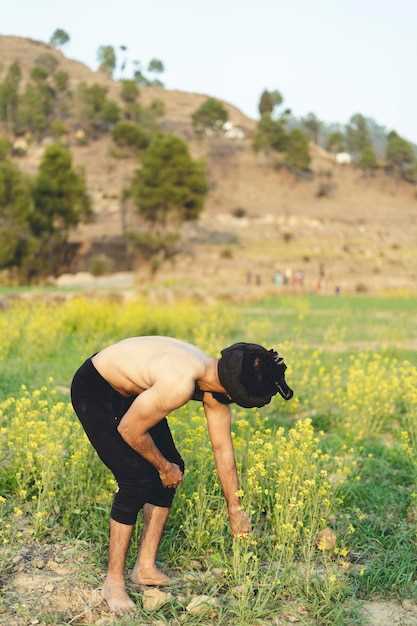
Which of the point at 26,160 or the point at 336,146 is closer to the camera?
the point at 26,160

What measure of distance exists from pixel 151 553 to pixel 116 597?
0.88ft

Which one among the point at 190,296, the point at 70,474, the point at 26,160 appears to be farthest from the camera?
the point at 26,160

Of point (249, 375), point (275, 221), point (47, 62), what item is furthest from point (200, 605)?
point (47, 62)

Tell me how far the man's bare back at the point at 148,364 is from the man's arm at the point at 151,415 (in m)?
0.01

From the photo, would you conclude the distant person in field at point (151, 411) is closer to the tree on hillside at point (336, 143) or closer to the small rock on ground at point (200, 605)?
the small rock on ground at point (200, 605)

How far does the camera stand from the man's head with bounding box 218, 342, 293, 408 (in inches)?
119

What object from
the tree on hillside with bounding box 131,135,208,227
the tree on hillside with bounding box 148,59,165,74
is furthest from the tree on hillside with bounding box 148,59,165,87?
the tree on hillside with bounding box 131,135,208,227

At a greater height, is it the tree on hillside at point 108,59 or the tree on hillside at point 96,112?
the tree on hillside at point 108,59

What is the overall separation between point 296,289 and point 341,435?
2203cm

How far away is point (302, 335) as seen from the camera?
12.8 m

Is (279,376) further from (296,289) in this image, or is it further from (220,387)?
(296,289)

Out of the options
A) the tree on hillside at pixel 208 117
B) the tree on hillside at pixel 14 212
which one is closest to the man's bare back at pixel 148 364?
the tree on hillside at pixel 14 212

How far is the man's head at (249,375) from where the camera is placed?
119 inches

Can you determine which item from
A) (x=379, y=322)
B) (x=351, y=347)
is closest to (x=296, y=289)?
(x=379, y=322)
